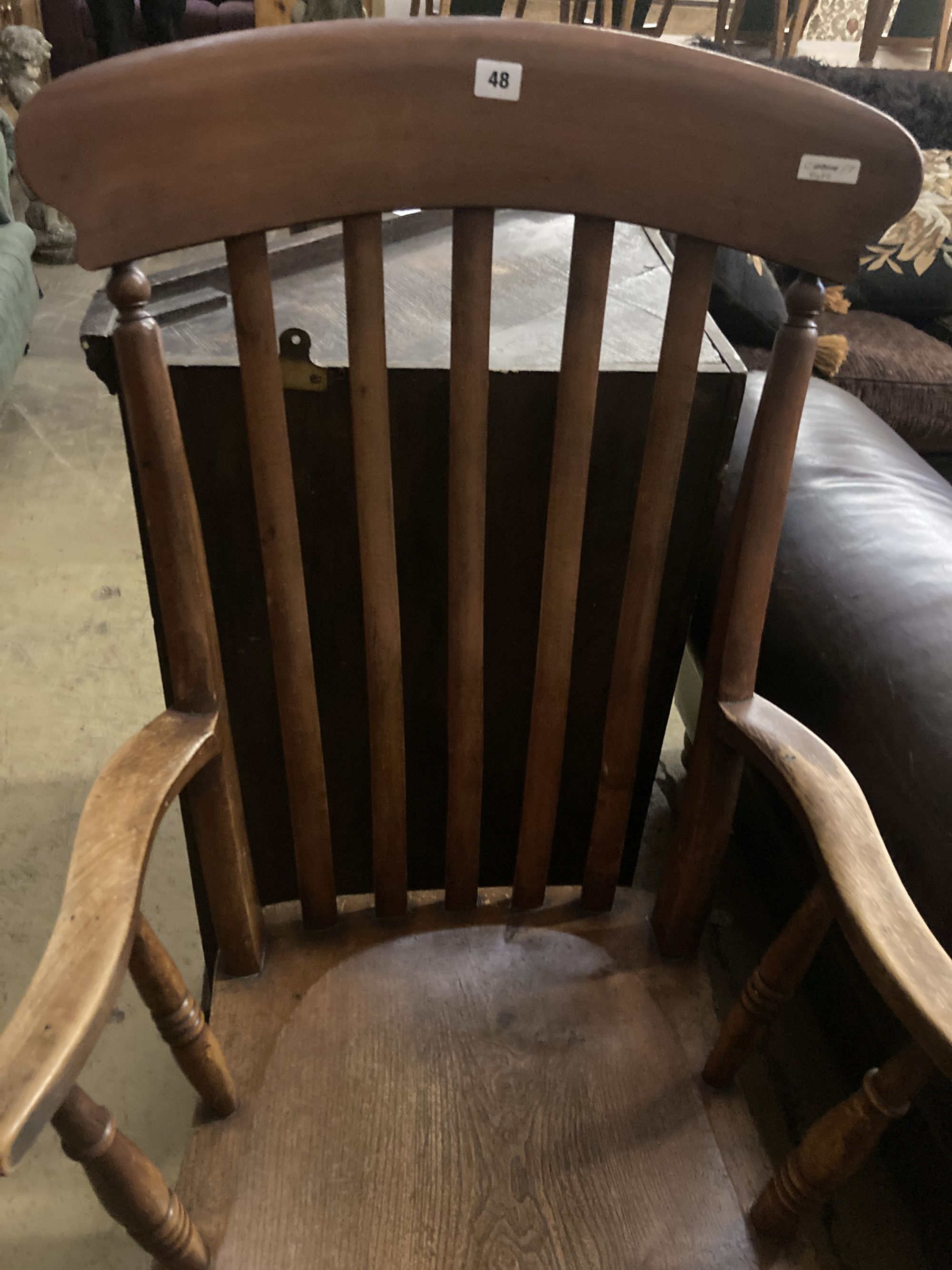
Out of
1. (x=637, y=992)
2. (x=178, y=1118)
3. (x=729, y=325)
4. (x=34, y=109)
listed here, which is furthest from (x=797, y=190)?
(x=178, y=1118)

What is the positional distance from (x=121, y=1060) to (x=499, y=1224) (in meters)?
0.66

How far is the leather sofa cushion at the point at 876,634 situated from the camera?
2.35 feet

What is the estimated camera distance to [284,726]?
0.69 m

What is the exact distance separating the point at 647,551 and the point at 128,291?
37cm

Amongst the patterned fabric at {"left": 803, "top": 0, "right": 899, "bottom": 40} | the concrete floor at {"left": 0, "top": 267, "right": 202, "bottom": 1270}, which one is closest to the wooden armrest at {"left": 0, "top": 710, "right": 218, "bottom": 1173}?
the concrete floor at {"left": 0, "top": 267, "right": 202, "bottom": 1270}

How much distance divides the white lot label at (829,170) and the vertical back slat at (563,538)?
115 mm

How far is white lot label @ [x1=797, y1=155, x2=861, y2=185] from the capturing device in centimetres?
54

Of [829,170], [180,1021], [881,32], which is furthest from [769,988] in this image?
[881,32]

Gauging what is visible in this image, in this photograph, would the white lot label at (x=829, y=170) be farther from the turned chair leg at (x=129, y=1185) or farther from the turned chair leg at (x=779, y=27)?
the turned chair leg at (x=779, y=27)

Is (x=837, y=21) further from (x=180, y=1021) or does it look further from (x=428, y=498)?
(x=180, y=1021)

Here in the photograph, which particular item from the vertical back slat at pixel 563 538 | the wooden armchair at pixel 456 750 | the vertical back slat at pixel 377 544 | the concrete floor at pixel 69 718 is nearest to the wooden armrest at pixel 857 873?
the wooden armchair at pixel 456 750

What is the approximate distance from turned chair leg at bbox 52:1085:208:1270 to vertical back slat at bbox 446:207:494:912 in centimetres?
31

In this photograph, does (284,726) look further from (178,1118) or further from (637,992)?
(178,1118)

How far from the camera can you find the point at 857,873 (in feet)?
1.74
